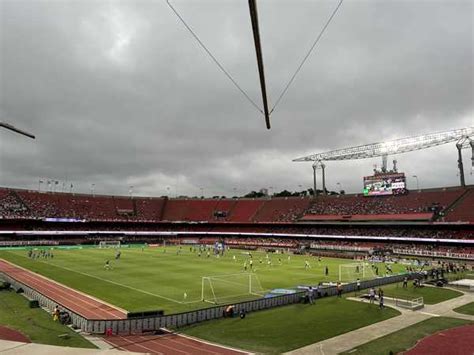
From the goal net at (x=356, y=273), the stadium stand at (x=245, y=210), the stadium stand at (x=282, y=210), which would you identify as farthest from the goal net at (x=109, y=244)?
the goal net at (x=356, y=273)

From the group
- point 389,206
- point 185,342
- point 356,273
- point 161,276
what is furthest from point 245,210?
point 185,342

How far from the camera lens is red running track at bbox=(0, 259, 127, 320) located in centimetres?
2880

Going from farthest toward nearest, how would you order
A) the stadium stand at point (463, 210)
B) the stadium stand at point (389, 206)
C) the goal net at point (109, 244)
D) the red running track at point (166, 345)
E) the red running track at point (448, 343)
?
the goal net at point (109, 244), the stadium stand at point (389, 206), the stadium stand at point (463, 210), the red running track at point (166, 345), the red running track at point (448, 343)

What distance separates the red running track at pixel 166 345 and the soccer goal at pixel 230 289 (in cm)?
955

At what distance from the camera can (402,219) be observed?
3258 inches

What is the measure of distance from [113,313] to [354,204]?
81.6 m

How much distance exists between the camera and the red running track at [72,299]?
28797mm

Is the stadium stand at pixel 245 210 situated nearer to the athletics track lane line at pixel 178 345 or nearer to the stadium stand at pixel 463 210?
the stadium stand at pixel 463 210

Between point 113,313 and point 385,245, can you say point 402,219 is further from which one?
point 113,313

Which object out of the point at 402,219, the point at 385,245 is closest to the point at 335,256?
the point at 385,245

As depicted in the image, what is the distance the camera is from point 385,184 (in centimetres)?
9612

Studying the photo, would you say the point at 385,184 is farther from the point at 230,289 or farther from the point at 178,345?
the point at 178,345

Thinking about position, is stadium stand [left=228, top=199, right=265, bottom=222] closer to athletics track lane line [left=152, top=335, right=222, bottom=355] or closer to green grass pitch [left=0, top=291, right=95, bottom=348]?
green grass pitch [left=0, top=291, right=95, bottom=348]

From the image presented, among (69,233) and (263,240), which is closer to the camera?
(69,233)
